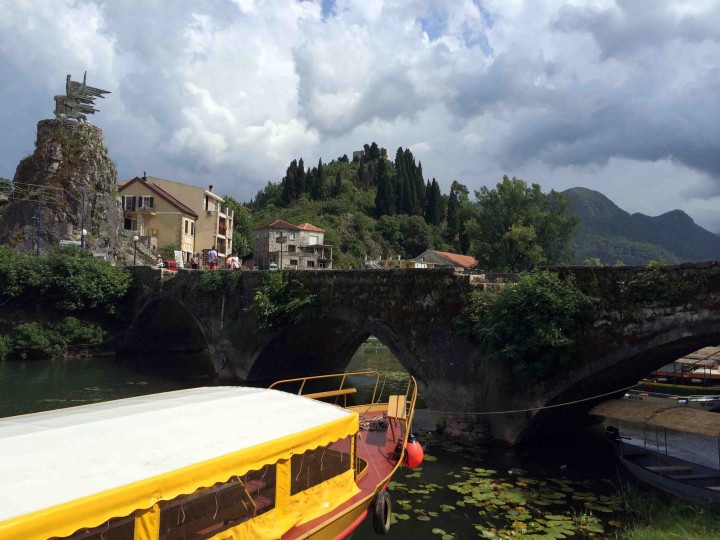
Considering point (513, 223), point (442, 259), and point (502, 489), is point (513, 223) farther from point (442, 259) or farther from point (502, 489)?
point (502, 489)

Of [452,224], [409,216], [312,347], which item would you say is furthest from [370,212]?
[312,347]

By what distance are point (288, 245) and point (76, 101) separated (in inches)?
1192

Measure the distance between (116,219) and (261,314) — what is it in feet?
97.7

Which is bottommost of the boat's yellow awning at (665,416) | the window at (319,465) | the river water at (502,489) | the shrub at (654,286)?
the river water at (502,489)

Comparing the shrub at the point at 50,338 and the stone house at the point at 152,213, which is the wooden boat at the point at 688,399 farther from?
the stone house at the point at 152,213

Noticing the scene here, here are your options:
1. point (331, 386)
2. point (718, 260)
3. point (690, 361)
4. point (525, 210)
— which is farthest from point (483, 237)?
point (718, 260)

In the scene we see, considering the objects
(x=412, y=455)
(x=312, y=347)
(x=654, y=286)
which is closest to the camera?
(x=412, y=455)

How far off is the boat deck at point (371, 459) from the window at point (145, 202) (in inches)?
1866

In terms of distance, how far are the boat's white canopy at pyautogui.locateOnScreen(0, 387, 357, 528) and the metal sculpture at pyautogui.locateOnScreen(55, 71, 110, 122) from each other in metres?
48.2

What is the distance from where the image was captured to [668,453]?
1530 centimetres

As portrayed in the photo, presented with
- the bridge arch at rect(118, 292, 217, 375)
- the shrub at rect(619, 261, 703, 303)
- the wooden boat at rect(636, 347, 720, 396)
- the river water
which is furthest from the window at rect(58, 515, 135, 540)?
the bridge arch at rect(118, 292, 217, 375)

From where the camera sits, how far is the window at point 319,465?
8203 millimetres

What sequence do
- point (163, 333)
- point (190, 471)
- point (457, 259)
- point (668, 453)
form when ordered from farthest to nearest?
point (457, 259), point (163, 333), point (668, 453), point (190, 471)

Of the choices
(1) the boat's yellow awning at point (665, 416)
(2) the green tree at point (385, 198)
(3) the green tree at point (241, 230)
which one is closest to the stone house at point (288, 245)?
(3) the green tree at point (241, 230)
